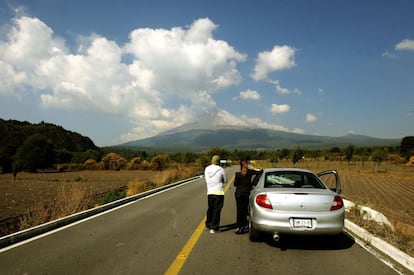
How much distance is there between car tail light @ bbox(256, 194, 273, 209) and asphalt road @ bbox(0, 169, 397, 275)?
0.82 m

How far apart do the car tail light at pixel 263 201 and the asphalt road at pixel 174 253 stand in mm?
815

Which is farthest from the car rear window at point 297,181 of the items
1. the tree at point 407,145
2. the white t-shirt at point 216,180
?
the tree at point 407,145

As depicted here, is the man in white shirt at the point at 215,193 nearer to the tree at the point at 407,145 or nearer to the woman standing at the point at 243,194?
the woman standing at the point at 243,194

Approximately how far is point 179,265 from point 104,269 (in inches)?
44.1

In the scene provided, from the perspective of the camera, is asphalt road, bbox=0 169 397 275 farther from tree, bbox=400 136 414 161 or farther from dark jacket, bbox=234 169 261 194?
tree, bbox=400 136 414 161

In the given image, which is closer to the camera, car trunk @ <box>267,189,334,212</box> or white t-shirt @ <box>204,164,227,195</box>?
car trunk @ <box>267,189,334,212</box>

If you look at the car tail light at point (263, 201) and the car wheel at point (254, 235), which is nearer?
the car tail light at point (263, 201)

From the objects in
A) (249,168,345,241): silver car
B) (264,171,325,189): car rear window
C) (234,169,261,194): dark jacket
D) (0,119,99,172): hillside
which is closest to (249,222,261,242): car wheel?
(249,168,345,241): silver car

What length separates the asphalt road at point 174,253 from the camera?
513 cm

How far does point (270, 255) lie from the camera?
5.93 m

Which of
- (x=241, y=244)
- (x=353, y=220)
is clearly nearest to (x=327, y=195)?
(x=241, y=244)

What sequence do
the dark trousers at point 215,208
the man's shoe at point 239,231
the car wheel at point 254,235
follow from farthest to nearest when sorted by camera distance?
the dark trousers at point 215,208 < the man's shoe at point 239,231 < the car wheel at point 254,235

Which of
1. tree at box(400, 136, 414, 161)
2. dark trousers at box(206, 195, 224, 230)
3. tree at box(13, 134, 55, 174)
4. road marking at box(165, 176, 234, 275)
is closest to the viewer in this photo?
road marking at box(165, 176, 234, 275)

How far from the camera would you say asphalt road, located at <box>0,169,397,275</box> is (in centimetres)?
513
